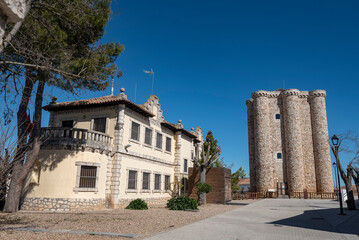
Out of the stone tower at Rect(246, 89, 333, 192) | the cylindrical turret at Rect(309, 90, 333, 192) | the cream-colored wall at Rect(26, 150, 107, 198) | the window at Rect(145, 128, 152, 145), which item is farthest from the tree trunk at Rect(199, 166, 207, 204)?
the cylindrical turret at Rect(309, 90, 333, 192)

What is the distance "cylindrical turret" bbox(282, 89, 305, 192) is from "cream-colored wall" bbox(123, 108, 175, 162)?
79.4ft

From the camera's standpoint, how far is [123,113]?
19812 millimetres

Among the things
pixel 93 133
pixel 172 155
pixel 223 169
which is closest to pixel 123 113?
pixel 93 133

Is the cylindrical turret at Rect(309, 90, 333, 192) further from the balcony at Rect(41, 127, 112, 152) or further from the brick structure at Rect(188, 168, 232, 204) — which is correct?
the balcony at Rect(41, 127, 112, 152)

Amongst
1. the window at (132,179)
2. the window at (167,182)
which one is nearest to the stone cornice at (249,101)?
the window at (167,182)

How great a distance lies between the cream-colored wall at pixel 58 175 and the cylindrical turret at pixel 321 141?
37770 millimetres

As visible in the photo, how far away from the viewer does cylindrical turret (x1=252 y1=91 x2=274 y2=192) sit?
4406 cm

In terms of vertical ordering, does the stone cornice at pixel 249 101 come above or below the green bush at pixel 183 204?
above

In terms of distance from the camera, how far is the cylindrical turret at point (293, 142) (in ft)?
141

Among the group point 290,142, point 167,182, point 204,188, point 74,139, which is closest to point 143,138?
point 167,182

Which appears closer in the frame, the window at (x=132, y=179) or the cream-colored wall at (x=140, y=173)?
the cream-colored wall at (x=140, y=173)

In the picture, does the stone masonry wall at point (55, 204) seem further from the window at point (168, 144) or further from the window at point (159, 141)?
the window at point (168, 144)

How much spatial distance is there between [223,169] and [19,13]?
23326mm

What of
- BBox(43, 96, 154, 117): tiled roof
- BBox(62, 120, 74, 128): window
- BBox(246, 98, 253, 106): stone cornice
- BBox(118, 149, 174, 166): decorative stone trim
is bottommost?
BBox(118, 149, 174, 166): decorative stone trim
